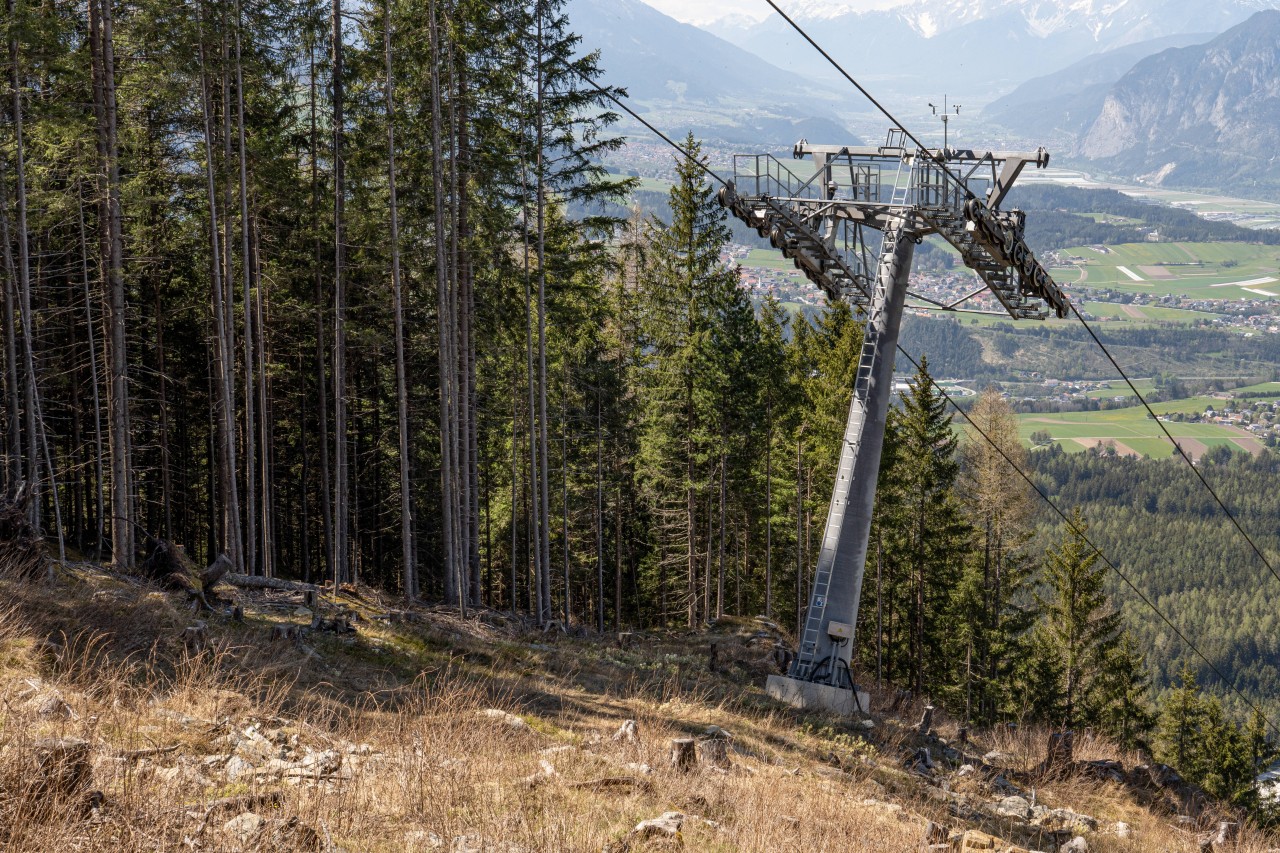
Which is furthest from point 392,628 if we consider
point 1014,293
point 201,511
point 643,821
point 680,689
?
point 201,511

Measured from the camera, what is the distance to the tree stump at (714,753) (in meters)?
8.05

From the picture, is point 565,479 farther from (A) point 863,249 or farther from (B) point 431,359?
(A) point 863,249

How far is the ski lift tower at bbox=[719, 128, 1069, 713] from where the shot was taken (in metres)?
14.2

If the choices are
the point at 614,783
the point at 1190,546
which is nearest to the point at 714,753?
the point at 614,783

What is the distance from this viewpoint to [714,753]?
819cm

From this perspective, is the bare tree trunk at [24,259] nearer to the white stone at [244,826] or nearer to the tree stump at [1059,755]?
the white stone at [244,826]

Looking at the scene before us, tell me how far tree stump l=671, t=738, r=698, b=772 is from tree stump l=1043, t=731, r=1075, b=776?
6.84 m

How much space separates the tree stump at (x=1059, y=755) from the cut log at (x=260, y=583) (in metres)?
10.9

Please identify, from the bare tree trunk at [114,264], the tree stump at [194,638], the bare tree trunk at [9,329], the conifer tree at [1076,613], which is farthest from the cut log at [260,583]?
the conifer tree at [1076,613]

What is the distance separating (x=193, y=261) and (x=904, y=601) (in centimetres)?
2202


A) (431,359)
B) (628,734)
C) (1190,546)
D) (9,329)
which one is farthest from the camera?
(1190,546)

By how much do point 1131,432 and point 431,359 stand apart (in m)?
146

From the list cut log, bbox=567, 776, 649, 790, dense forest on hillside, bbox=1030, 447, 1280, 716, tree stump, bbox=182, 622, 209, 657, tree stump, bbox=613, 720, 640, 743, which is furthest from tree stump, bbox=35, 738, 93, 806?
dense forest on hillside, bbox=1030, 447, 1280, 716

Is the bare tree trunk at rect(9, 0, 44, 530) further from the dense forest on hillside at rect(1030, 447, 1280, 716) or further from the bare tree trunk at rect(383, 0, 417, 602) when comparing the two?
the dense forest on hillside at rect(1030, 447, 1280, 716)
